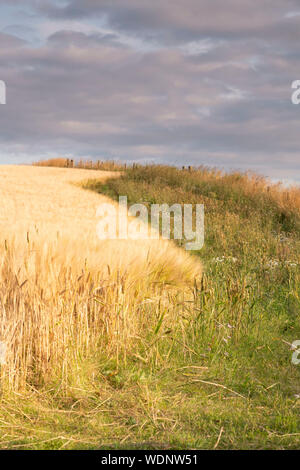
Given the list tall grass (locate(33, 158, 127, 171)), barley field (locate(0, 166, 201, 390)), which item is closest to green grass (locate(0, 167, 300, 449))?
barley field (locate(0, 166, 201, 390))

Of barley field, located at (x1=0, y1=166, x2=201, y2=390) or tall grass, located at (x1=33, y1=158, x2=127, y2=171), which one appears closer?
barley field, located at (x1=0, y1=166, x2=201, y2=390)

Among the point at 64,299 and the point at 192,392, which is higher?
the point at 64,299

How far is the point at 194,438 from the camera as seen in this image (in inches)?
120

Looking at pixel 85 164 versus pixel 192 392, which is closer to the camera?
pixel 192 392

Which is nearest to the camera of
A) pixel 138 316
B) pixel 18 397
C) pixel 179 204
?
pixel 18 397

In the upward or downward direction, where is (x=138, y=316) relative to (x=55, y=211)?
downward

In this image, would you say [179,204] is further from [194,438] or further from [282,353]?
[194,438]

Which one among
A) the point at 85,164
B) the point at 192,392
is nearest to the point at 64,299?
the point at 192,392

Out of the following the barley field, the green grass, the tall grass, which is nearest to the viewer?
the green grass

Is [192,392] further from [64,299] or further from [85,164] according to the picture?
[85,164]

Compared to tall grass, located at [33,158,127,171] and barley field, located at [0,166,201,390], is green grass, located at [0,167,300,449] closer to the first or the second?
barley field, located at [0,166,201,390]

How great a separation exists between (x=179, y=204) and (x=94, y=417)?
1194 cm

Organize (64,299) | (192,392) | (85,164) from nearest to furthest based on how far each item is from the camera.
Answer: (192,392)
(64,299)
(85,164)
